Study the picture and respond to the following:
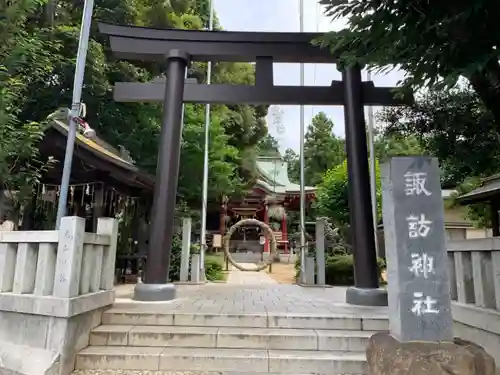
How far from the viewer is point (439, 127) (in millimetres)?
7930

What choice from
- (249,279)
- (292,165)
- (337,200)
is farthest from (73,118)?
(292,165)

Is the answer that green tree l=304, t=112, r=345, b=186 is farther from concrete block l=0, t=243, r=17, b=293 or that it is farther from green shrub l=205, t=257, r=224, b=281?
concrete block l=0, t=243, r=17, b=293

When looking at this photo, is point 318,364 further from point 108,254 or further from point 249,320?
point 108,254

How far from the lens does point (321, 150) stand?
32.2 meters

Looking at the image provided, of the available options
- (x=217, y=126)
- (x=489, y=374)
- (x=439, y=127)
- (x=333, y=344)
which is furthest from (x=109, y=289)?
(x=217, y=126)

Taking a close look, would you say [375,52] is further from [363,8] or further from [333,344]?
[333,344]

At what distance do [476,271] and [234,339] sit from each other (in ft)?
9.18

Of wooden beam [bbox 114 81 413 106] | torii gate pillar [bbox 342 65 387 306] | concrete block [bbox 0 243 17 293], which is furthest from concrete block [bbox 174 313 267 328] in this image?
wooden beam [bbox 114 81 413 106]

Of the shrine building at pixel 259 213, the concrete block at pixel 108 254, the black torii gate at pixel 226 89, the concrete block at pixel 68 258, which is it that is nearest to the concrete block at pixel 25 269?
the concrete block at pixel 68 258

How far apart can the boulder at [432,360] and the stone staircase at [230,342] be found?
4.10 feet

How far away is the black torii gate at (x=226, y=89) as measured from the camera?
628cm

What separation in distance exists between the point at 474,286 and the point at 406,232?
5.05 feet

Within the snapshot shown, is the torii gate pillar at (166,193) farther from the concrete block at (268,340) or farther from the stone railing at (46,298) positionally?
the concrete block at (268,340)

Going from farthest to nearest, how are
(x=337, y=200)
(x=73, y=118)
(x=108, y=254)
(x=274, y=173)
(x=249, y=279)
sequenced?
(x=274, y=173) < (x=337, y=200) < (x=249, y=279) < (x=73, y=118) < (x=108, y=254)
